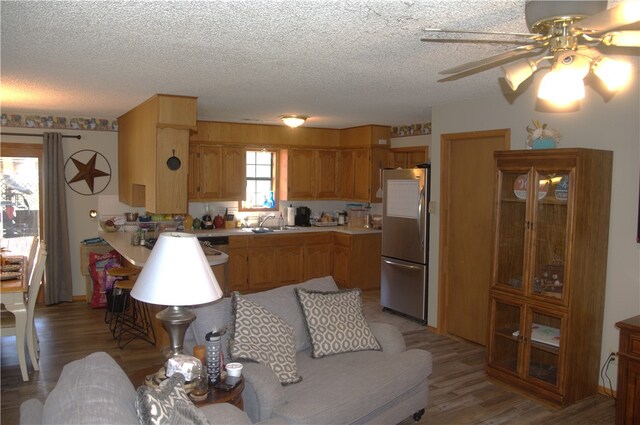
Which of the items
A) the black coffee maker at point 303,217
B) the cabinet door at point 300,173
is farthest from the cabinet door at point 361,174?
the black coffee maker at point 303,217

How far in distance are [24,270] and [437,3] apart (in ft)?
14.1

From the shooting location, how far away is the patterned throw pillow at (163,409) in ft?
5.86

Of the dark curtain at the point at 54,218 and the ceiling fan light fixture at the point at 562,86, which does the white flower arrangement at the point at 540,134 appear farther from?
the dark curtain at the point at 54,218

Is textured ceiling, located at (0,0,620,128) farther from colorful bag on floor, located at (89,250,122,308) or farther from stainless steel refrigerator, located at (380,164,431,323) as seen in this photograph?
colorful bag on floor, located at (89,250,122,308)

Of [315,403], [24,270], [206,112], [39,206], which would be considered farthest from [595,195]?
[39,206]

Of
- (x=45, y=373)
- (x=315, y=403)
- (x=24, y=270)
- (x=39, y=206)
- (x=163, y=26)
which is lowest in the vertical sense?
(x=45, y=373)

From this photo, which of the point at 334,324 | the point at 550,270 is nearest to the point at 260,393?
the point at 334,324

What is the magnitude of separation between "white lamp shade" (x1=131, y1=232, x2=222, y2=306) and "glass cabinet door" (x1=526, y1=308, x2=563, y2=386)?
8.59 ft

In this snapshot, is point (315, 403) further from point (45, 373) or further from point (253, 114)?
point (253, 114)

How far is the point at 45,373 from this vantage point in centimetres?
420

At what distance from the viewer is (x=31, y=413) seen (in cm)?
194

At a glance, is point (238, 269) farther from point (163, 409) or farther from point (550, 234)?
point (163, 409)

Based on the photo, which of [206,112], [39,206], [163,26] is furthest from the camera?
[39,206]

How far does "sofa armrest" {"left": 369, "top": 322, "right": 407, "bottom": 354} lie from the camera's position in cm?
355
